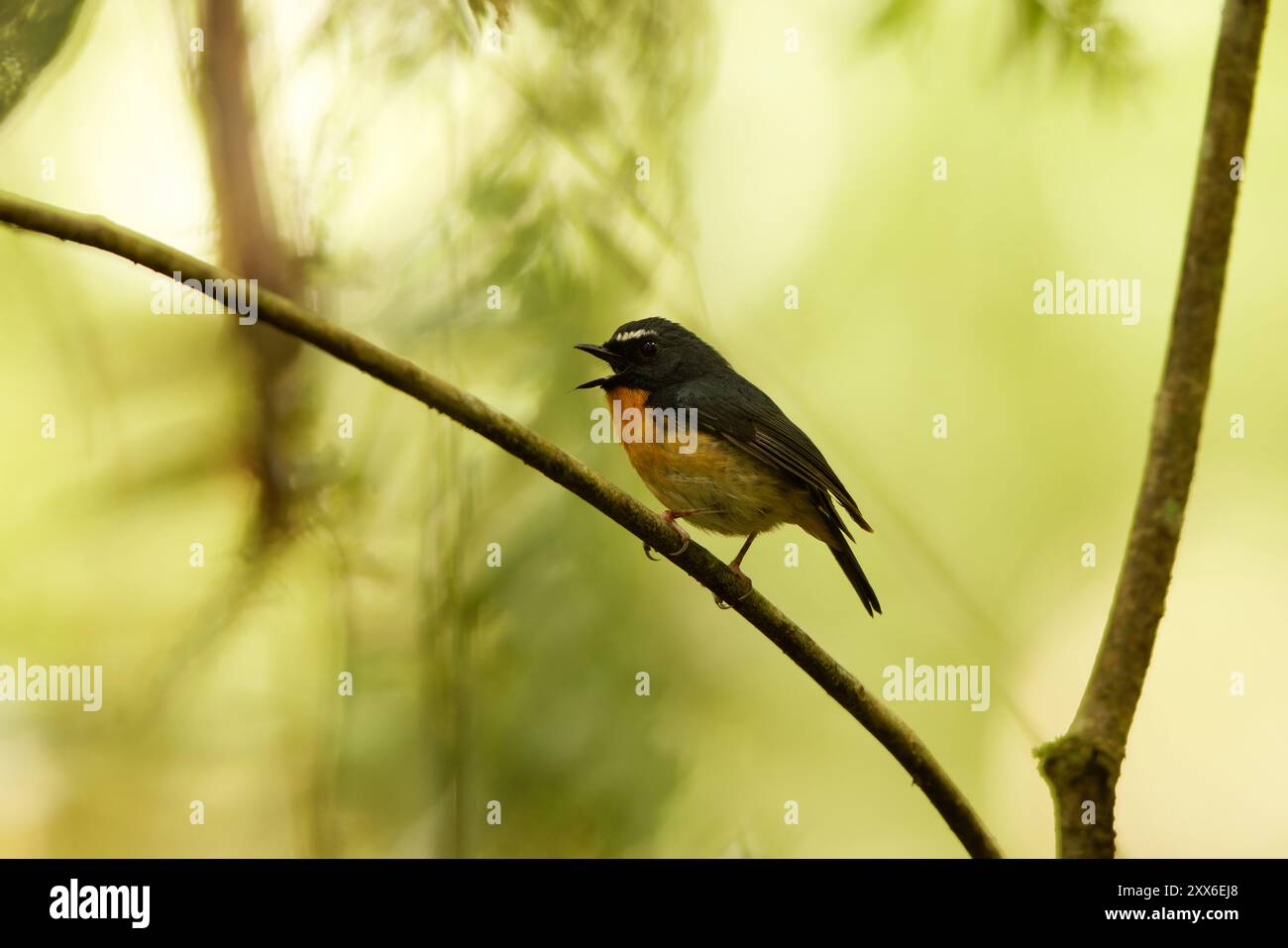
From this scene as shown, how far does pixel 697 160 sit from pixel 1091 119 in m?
1.39

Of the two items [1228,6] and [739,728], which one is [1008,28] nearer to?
[1228,6]

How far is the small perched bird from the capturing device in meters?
3.69

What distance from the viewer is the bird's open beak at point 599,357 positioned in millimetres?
3516

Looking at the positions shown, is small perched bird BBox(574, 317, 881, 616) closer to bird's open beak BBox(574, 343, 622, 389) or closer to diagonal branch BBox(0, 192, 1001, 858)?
bird's open beak BBox(574, 343, 622, 389)

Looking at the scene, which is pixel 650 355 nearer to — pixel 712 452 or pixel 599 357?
pixel 599 357

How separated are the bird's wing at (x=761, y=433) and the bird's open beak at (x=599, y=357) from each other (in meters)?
0.25

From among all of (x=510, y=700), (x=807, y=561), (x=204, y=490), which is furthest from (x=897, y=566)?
(x=204, y=490)

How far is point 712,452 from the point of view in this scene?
147 inches

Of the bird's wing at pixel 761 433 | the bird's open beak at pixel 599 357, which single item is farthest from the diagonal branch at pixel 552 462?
the bird's wing at pixel 761 433

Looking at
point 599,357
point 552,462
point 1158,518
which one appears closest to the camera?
point 552,462

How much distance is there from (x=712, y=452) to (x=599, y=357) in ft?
1.58

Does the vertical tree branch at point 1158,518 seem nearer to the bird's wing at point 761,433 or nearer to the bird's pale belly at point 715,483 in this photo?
the bird's wing at point 761,433

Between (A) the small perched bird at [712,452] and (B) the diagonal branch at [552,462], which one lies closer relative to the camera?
(B) the diagonal branch at [552,462]

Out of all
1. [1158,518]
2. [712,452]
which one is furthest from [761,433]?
[1158,518]
